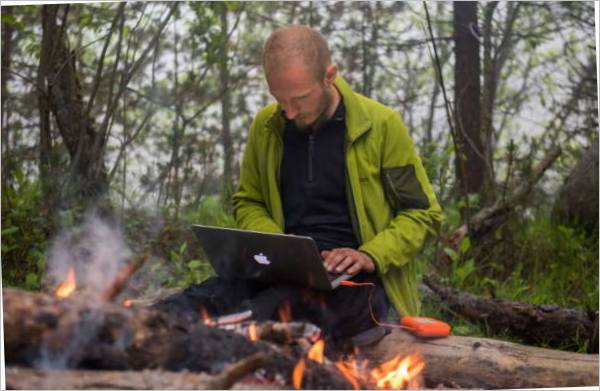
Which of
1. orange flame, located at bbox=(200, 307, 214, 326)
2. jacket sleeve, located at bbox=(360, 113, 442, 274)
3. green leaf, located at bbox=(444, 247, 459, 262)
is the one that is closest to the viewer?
orange flame, located at bbox=(200, 307, 214, 326)

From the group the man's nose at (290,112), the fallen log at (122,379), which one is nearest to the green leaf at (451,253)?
the man's nose at (290,112)

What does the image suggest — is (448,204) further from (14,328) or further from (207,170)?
(14,328)

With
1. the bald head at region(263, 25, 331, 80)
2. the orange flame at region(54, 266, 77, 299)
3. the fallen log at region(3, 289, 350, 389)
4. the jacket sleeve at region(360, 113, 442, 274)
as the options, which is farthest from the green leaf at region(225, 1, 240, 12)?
the fallen log at region(3, 289, 350, 389)

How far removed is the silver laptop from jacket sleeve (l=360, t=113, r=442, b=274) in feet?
0.60

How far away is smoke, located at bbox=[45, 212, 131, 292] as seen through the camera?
2799 mm

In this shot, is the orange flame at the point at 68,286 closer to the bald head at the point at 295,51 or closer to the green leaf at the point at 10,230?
the green leaf at the point at 10,230

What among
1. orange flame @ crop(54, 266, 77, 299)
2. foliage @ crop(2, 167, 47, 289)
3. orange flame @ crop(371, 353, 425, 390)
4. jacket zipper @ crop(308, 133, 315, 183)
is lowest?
orange flame @ crop(371, 353, 425, 390)

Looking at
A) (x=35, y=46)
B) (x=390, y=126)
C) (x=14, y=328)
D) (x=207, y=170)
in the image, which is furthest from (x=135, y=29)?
(x=14, y=328)

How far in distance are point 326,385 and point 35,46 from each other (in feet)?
5.06

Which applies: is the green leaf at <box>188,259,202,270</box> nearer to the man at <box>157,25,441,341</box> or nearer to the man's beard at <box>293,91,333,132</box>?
the man at <box>157,25,441,341</box>

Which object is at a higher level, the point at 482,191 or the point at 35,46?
the point at 35,46

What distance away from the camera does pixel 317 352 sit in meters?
2.57

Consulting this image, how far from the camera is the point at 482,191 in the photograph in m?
3.16

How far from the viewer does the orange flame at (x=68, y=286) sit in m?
2.70
